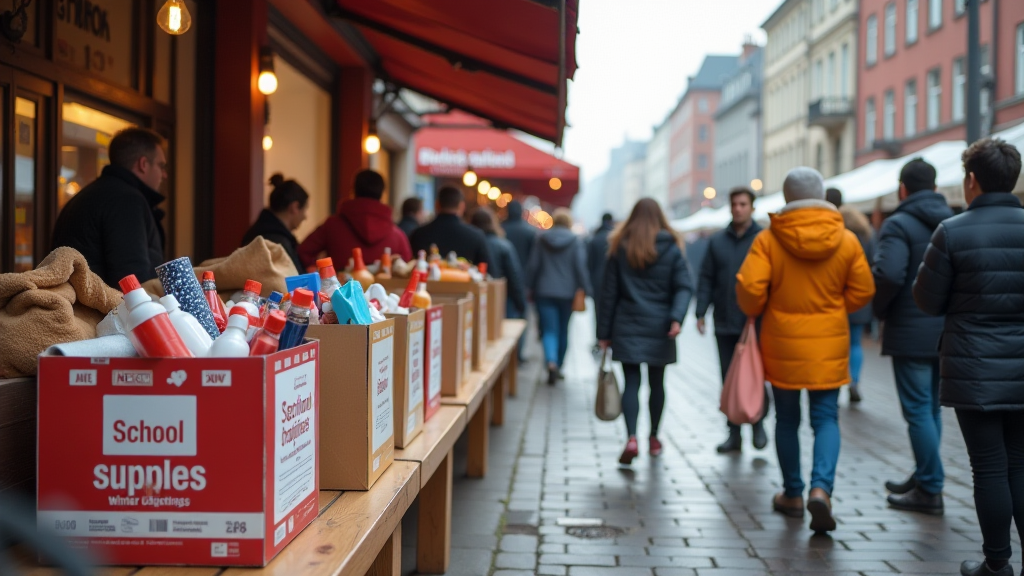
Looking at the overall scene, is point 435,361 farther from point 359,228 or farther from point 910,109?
point 910,109

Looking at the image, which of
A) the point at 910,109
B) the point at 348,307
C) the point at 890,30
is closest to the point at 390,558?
the point at 348,307

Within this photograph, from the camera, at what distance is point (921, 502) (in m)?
5.70

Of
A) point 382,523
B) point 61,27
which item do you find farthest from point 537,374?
point 382,523

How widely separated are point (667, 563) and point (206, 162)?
4.90 metres

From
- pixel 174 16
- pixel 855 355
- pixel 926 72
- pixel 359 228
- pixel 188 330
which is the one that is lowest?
pixel 855 355

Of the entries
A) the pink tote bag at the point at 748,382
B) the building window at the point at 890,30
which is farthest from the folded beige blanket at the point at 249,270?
the building window at the point at 890,30

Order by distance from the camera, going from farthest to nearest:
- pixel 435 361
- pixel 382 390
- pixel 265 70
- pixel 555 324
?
1. pixel 555 324
2. pixel 265 70
3. pixel 435 361
4. pixel 382 390

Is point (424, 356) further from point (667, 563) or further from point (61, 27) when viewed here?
point (61, 27)

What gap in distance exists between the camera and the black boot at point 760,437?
287 inches

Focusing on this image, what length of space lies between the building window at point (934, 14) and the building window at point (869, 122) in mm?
6440

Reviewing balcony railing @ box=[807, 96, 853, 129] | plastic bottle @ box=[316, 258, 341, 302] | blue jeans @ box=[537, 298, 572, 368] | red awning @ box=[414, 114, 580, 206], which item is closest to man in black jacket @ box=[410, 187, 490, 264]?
blue jeans @ box=[537, 298, 572, 368]

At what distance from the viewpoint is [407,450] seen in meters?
3.50

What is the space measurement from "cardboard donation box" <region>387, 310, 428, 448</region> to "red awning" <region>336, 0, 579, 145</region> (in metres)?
2.69

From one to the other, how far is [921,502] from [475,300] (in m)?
2.69
